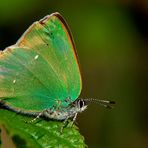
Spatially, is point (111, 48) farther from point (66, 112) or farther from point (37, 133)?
point (37, 133)

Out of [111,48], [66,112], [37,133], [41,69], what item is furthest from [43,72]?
[111,48]

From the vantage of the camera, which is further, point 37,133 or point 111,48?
point 111,48

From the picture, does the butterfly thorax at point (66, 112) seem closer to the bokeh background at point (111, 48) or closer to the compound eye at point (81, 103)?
the compound eye at point (81, 103)

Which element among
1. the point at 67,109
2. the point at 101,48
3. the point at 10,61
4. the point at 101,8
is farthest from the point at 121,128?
the point at 10,61

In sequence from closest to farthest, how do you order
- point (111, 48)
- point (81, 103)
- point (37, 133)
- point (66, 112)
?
point (37, 133), point (66, 112), point (81, 103), point (111, 48)

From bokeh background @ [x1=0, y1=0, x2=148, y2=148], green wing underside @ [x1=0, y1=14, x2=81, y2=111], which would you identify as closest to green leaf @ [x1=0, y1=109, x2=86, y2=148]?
green wing underside @ [x1=0, y1=14, x2=81, y2=111]

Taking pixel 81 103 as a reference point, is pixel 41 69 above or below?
above

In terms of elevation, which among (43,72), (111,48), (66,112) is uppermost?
(43,72)

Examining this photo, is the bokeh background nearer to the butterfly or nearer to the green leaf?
the butterfly
